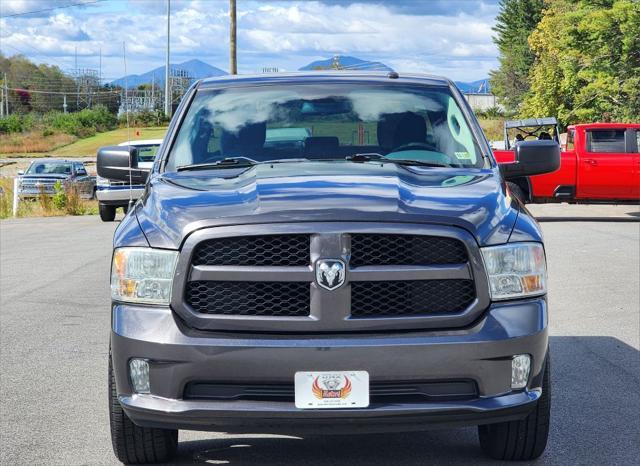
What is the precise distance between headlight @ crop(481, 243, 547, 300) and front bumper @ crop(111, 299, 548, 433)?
7 centimetres

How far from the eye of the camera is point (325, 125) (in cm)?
634

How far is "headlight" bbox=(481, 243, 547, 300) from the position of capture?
4.65 m

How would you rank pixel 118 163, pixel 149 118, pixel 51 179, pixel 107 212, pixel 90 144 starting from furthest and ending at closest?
pixel 90 144, pixel 149 118, pixel 51 179, pixel 107 212, pixel 118 163

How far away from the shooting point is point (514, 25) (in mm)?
106188

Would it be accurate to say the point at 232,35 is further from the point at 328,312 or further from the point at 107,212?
the point at 328,312

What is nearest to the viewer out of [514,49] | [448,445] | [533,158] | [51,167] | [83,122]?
[448,445]

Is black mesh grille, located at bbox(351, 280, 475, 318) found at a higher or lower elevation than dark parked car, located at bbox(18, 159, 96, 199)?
higher

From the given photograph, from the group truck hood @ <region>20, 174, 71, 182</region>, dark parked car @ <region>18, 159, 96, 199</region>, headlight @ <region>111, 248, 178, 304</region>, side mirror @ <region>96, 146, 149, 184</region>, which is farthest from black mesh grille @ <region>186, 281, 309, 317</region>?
truck hood @ <region>20, 174, 71, 182</region>

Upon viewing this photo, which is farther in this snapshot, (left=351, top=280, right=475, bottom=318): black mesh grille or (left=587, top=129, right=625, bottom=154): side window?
(left=587, top=129, right=625, bottom=154): side window

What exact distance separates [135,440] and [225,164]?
1.51 meters

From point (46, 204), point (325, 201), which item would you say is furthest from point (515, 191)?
point (46, 204)

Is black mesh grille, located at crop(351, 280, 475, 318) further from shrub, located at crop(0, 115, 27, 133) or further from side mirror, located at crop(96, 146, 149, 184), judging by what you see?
shrub, located at crop(0, 115, 27, 133)

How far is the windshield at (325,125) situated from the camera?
6.11 metres

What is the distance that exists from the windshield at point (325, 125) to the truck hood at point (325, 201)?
1.99 feet
